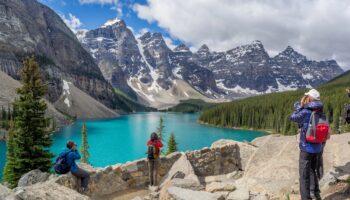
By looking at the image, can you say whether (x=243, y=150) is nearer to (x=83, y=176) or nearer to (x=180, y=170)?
(x=180, y=170)

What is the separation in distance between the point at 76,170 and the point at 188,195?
621cm

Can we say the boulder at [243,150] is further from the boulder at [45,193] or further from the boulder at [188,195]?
the boulder at [45,193]

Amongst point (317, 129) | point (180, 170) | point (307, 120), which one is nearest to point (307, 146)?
point (317, 129)

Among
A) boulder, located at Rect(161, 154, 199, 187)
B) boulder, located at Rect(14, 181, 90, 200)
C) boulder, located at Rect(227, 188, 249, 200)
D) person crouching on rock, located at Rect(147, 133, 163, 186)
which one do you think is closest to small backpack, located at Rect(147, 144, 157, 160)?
person crouching on rock, located at Rect(147, 133, 163, 186)

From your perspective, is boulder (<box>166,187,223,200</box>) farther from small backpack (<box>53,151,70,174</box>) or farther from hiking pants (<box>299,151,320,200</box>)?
small backpack (<box>53,151,70,174</box>)

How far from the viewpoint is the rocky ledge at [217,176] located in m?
11.3

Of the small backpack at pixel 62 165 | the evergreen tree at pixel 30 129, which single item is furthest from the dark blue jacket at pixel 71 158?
the evergreen tree at pixel 30 129

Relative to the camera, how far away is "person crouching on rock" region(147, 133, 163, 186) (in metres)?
17.5

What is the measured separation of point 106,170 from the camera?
16.3m

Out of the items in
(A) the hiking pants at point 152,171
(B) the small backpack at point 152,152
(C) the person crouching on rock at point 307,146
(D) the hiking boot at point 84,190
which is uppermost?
(C) the person crouching on rock at point 307,146

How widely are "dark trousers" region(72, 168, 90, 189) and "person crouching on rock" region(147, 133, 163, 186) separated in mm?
3676

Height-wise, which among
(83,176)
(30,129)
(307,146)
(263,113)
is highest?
(263,113)

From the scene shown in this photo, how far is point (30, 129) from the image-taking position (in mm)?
28188

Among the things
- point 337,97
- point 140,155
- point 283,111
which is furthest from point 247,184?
point 283,111
